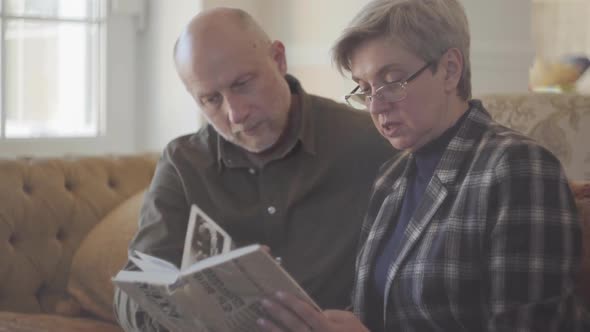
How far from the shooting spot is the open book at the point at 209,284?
1184 mm

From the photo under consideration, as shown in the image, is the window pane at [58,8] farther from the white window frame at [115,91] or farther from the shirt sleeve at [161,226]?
the shirt sleeve at [161,226]

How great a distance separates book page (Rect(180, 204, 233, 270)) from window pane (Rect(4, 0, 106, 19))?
79.4 inches

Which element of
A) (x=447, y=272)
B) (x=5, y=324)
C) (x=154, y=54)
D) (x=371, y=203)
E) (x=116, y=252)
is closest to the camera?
(x=447, y=272)

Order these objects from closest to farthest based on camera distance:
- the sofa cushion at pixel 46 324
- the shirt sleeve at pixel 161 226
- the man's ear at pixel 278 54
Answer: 1. the shirt sleeve at pixel 161 226
2. the man's ear at pixel 278 54
3. the sofa cushion at pixel 46 324

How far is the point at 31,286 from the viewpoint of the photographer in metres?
2.38

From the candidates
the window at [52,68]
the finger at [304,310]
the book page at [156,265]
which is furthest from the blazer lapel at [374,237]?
the window at [52,68]

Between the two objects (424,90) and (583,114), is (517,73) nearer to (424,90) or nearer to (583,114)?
(583,114)

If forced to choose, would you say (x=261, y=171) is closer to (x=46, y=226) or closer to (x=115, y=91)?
(x=46, y=226)

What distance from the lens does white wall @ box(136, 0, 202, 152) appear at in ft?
10.8

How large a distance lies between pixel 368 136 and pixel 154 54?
1.68 meters

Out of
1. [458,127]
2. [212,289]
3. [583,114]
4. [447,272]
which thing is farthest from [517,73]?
[212,289]

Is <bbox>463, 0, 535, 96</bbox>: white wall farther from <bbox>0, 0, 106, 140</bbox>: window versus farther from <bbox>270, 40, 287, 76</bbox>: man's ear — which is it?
<bbox>0, 0, 106, 140</bbox>: window

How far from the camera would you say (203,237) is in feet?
4.67

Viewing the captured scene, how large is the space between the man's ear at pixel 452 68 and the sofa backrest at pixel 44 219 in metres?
1.37
